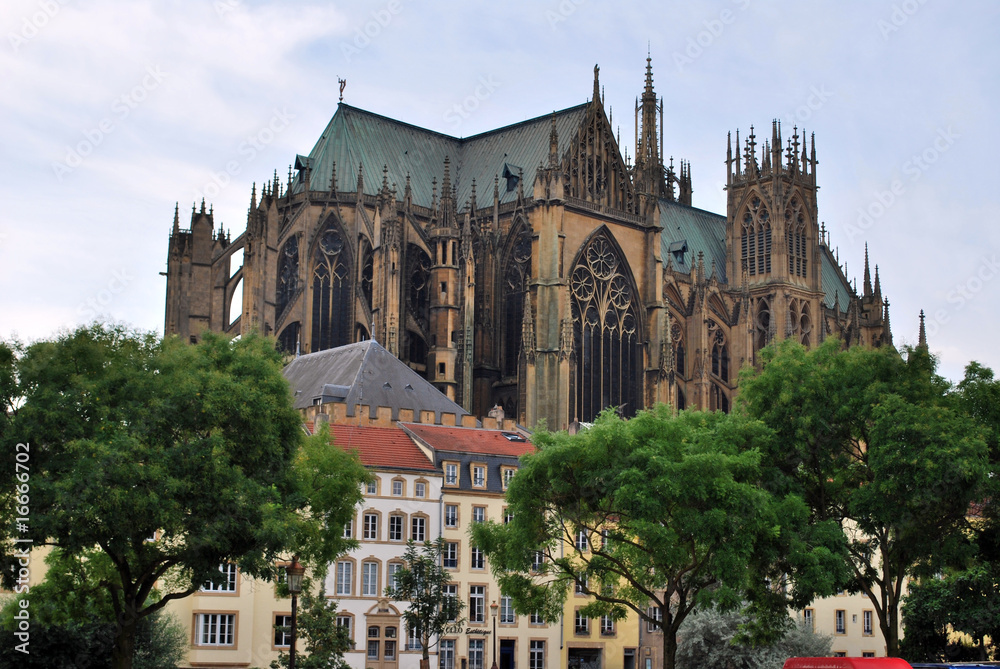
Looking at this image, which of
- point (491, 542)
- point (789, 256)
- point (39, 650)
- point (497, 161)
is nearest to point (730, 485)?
point (491, 542)

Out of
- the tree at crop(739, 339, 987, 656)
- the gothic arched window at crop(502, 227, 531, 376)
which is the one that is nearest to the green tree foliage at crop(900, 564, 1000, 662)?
the tree at crop(739, 339, 987, 656)

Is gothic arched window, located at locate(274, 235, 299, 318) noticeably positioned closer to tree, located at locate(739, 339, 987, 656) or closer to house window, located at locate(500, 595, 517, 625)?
house window, located at locate(500, 595, 517, 625)

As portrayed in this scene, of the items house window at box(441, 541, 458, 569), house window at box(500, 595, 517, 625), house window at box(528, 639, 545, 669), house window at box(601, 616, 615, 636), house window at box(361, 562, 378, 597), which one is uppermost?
house window at box(441, 541, 458, 569)

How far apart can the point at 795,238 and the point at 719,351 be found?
11.4m

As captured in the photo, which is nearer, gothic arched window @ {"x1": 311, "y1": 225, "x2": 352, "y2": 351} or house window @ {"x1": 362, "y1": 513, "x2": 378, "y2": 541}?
house window @ {"x1": 362, "y1": 513, "x2": 378, "y2": 541}

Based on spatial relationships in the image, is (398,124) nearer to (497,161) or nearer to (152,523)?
(497,161)

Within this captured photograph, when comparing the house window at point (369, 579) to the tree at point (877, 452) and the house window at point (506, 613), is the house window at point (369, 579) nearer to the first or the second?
the house window at point (506, 613)

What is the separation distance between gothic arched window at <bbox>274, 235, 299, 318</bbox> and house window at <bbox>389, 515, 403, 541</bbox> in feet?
96.2

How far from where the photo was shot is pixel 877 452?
45.0 metres

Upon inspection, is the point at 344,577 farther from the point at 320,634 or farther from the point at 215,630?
the point at 320,634

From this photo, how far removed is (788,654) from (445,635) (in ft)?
43.3

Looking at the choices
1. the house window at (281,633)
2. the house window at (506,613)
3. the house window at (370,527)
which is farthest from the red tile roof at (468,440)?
the house window at (281,633)

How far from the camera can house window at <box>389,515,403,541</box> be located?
2276 inches

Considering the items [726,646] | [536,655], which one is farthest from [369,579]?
[726,646]
